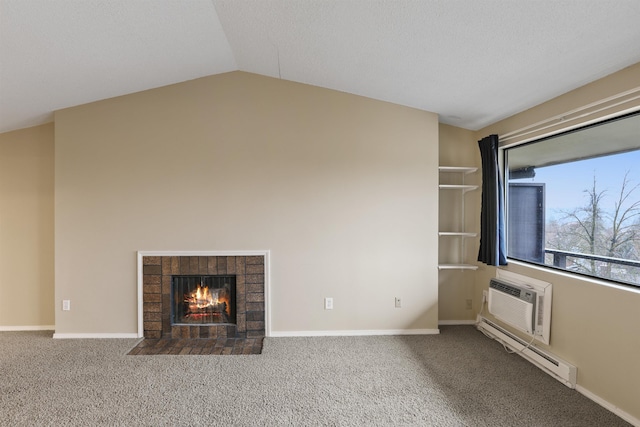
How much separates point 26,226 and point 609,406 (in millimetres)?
5660

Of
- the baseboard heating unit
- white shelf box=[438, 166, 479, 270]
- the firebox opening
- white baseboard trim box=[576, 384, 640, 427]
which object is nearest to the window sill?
white shelf box=[438, 166, 479, 270]

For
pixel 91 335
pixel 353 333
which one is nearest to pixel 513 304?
pixel 353 333

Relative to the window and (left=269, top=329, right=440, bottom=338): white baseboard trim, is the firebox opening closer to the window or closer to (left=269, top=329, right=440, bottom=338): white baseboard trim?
(left=269, top=329, right=440, bottom=338): white baseboard trim

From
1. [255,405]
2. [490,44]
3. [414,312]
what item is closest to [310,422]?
[255,405]

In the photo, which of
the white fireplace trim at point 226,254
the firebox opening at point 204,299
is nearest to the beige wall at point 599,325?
the white fireplace trim at point 226,254

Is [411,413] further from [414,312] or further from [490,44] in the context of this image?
[490,44]

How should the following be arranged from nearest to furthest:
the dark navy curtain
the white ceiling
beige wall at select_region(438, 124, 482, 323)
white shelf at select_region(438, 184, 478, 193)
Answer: the white ceiling, the dark navy curtain, white shelf at select_region(438, 184, 478, 193), beige wall at select_region(438, 124, 482, 323)

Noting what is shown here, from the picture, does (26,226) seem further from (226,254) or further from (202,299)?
(226,254)

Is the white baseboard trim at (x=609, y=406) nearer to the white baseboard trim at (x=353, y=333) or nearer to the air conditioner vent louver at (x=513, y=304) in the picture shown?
the air conditioner vent louver at (x=513, y=304)

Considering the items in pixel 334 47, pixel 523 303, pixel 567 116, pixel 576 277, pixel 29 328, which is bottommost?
pixel 29 328

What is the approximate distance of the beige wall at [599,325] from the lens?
1.95 meters

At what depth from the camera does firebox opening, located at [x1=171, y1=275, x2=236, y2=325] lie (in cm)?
329

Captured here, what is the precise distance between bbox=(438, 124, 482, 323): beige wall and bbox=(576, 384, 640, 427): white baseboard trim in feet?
4.45

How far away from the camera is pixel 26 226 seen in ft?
11.3
